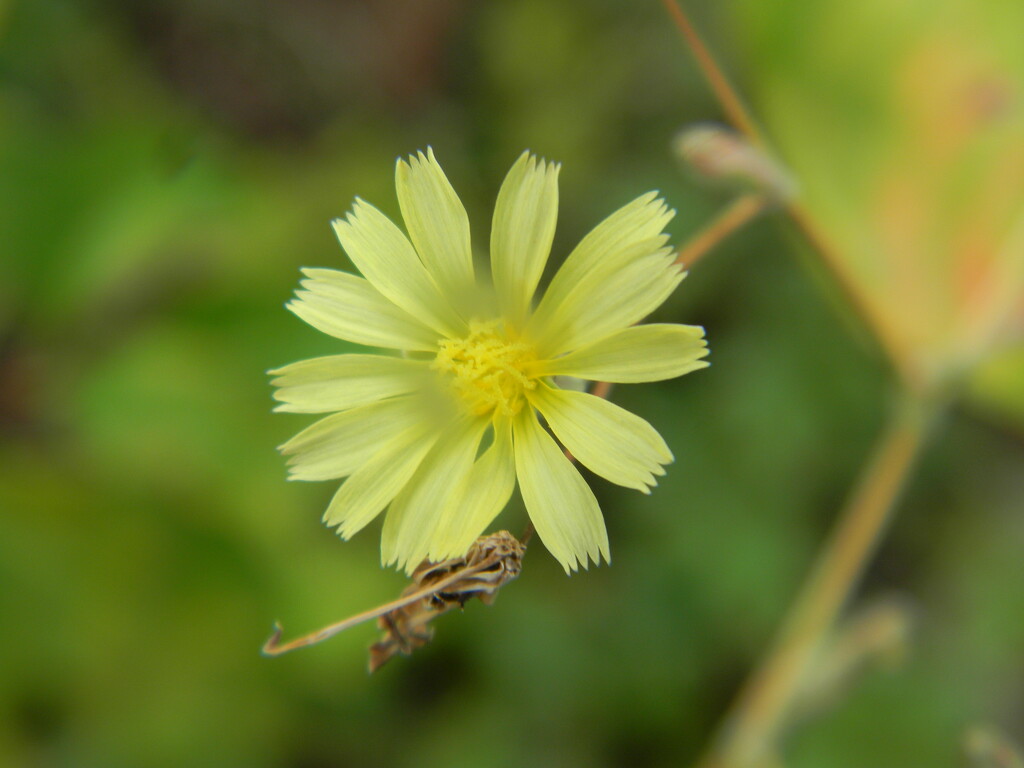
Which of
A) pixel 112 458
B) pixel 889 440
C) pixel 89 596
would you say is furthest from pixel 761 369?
pixel 89 596

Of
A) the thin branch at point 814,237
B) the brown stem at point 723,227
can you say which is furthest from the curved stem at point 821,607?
the brown stem at point 723,227

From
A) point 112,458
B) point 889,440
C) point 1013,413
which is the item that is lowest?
point 1013,413

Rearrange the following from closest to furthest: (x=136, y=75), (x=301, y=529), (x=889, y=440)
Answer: (x=889, y=440)
(x=301, y=529)
(x=136, y=75)

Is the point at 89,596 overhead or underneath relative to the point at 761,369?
overhead

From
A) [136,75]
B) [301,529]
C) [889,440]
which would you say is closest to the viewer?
[889,440]

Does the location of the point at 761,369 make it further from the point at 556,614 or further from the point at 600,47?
the point at 600,47

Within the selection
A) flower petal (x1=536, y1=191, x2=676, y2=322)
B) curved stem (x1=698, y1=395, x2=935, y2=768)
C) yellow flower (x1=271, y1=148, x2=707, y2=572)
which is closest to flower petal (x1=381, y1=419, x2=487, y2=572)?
yellow flower (x1=271, y1=148, x2=707, y2=572)

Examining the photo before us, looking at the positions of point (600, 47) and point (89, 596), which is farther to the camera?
point (600, 47)

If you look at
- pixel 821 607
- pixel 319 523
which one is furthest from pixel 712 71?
pixel 319 523

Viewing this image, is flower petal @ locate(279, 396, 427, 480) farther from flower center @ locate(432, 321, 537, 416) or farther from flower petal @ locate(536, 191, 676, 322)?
flower petal @ locate(536, 191, 676, 322)
